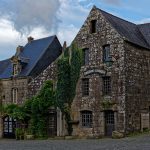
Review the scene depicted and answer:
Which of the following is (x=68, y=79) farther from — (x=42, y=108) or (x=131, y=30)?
(x=131, y=30)

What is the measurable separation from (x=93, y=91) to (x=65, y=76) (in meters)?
2.80

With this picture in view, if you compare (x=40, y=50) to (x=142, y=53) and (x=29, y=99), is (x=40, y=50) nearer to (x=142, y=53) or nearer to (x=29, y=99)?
(x=29, y=99)

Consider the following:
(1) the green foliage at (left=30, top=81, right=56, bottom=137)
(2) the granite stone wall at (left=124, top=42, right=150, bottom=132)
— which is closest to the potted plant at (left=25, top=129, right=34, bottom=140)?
(1) the green foliage at (left=30, top=81, right=56, bottom=137)

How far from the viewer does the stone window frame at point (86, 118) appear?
102 feet

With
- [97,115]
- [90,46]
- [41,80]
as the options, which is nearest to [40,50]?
[41,80]

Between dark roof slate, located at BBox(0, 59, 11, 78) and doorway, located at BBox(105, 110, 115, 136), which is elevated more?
dark roof slate, located at BBox(0, 59, 11, 78)

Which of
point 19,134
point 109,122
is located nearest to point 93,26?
point 109,122

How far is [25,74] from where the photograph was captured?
1443 inches

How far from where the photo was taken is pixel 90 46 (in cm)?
3177

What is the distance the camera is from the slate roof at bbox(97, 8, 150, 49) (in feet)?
102

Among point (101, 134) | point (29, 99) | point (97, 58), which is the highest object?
point (97, 58)

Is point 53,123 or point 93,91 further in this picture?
point 53,123

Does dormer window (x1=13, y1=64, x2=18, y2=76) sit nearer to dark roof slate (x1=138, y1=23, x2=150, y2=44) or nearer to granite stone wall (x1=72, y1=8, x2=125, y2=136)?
granite stone wall (x1=72, y1=8, x2=125, y2=136)

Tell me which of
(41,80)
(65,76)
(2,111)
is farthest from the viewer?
(2,111)
